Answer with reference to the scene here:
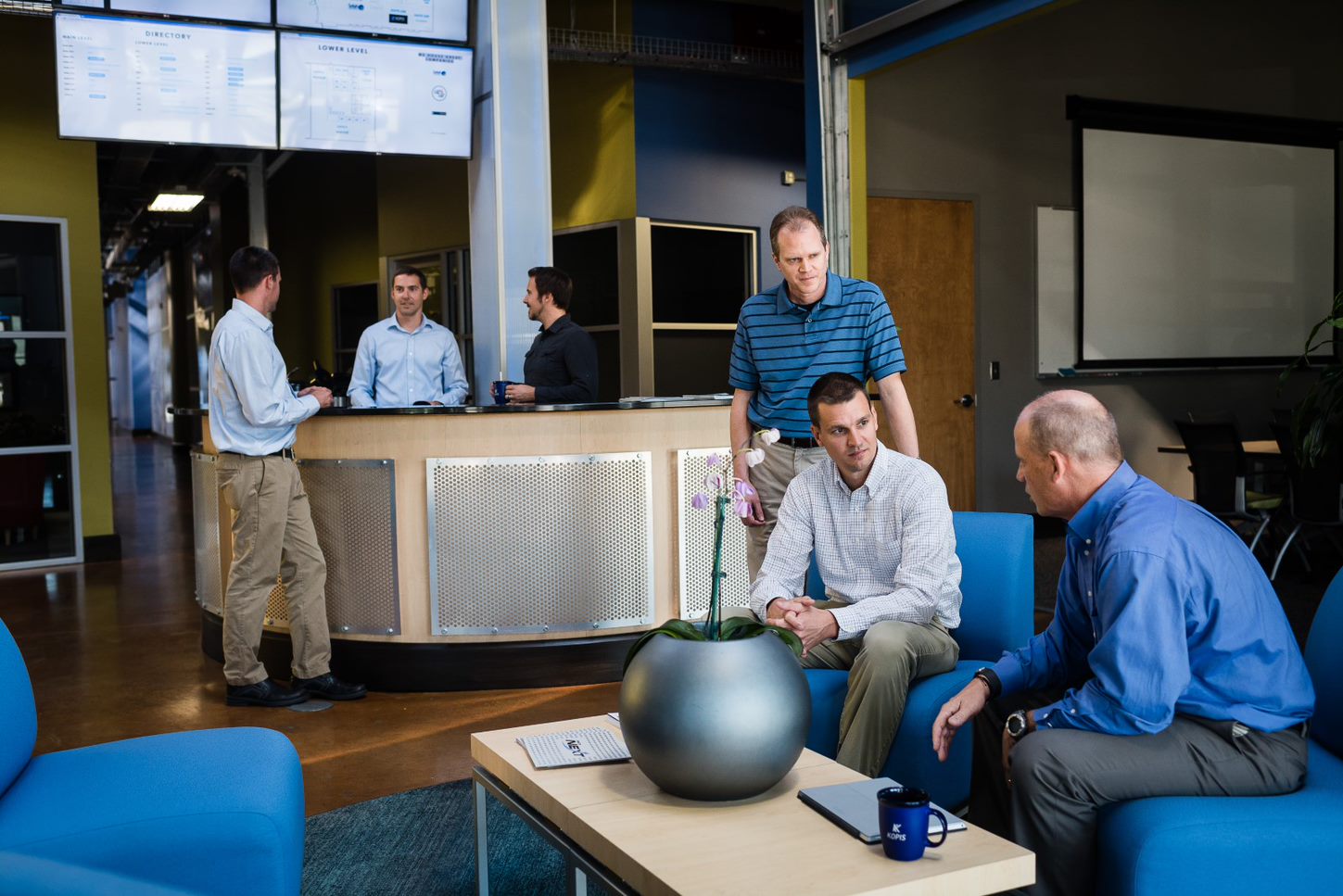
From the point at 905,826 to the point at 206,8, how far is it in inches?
212

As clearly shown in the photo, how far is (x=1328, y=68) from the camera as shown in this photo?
952cm

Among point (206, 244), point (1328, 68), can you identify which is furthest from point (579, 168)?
point (206, 244)

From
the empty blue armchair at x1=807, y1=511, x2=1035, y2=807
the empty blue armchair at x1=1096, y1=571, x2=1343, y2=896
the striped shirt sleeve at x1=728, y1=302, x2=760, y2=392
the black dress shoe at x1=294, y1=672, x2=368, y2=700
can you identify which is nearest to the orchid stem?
the empty blue armchair at x1=807, y1=511, x2=1035, y2=807

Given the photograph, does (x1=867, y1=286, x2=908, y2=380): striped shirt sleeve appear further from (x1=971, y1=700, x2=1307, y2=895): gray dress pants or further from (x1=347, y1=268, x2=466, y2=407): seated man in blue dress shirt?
(x1=347, y1=268, x2=466, y2=407): seated man in blue dress shirt

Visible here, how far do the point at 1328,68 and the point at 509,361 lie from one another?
7527 mm

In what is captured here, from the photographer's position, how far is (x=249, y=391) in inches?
171

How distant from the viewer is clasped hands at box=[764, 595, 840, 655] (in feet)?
9.04

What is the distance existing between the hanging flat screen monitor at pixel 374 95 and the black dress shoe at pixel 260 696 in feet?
8.98

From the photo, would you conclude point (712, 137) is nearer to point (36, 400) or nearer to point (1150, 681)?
point (36, 400)

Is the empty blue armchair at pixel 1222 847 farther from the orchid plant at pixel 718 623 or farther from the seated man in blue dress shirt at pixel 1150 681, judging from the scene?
the orchid plant at pixel 718 623

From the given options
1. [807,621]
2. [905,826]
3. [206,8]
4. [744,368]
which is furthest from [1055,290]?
[905,826]

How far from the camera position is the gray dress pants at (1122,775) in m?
2.10

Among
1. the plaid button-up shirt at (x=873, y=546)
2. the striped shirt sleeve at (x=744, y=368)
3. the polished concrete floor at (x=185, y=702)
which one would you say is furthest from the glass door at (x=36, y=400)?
the plaid button-up shirt at (x=873, y=546)

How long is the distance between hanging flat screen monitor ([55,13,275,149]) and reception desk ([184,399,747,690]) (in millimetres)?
1898
